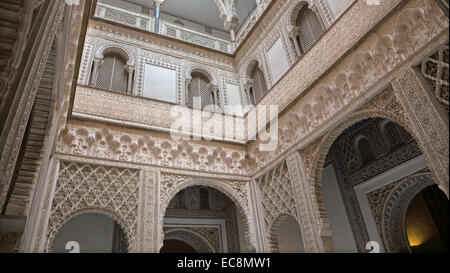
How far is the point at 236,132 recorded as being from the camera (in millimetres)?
5633

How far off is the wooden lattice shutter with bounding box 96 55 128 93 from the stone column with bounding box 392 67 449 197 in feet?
14.6

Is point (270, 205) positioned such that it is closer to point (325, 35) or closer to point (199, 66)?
point (325, 35)

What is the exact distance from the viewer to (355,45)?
3.53 meters

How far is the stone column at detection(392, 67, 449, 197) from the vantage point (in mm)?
2607

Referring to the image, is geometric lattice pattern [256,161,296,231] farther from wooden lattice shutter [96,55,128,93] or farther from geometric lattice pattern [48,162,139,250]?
wooden lattice shutter [96,55,128,93]

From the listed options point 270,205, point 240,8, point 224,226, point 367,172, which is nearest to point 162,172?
point 270,205

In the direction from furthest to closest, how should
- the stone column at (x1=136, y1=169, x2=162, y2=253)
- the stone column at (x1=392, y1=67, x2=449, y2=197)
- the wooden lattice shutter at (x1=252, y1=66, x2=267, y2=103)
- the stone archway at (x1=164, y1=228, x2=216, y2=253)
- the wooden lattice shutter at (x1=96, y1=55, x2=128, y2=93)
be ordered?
the stone archway at (x1=164, y1=228, x2=216, y2=253) → the wooden lattice shutter at (x1=252, y1=66, x2=267, y2=103) → the wooden lattice shutter at (x1=96, y1=55, x2=128, y2=93) → the stone column at (x1=136, y1=169, x2=162, y2=253) → the stone column at (x1=392, y1=67, x2=449, y2=197)

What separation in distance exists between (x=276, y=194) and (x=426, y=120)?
2488mm

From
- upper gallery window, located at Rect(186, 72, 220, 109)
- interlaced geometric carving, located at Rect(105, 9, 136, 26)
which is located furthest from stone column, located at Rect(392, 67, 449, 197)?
interlaced geometric carving, located at Rect(105, 9, 136, 26)

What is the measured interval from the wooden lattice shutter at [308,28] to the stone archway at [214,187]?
8.22 ft

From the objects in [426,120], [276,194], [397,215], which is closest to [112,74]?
[276,194]

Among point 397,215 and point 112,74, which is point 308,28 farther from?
point 112,74
